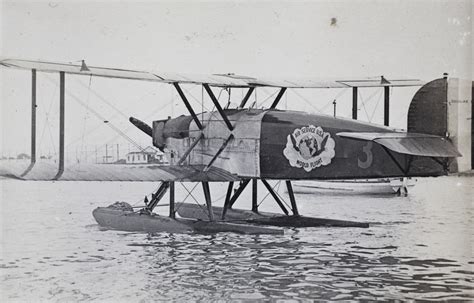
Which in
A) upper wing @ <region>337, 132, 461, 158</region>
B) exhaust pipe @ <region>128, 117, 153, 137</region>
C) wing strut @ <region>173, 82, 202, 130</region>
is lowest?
upper wing @ <region>337, 132, 461, 158</region>

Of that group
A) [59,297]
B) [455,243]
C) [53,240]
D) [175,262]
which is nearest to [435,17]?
[455,243]

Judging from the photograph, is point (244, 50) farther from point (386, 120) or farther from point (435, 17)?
point (435, 17)

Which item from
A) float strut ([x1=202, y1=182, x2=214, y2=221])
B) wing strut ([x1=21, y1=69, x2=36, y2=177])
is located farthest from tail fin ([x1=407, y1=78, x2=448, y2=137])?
wing strut ([x1=21, y1=69, x2=36, y2=177])

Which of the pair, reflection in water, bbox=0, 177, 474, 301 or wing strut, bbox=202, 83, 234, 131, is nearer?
reflection in water, bbox=0, 177, 474, 301

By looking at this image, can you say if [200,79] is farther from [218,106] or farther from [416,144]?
[416,144]

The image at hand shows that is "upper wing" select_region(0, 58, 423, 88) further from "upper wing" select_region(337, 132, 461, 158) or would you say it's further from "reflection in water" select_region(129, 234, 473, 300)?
"reflection in water" select_region(129, 234, 473, 300)
